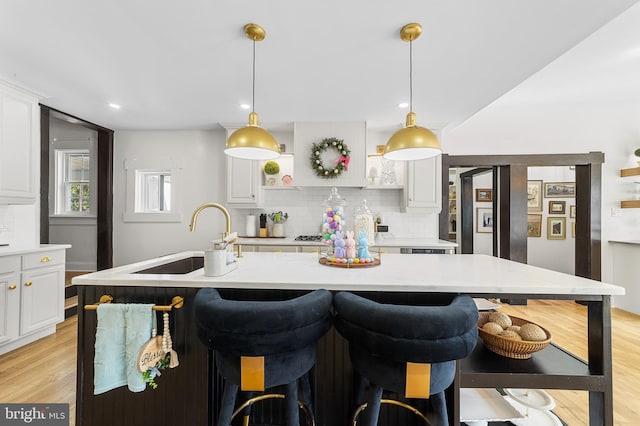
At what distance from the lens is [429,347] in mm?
988

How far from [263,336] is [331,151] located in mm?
3096

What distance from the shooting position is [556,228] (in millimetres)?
5156

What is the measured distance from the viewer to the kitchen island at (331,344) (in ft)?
4.29

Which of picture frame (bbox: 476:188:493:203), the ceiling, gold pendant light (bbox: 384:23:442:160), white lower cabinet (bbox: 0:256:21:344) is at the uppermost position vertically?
the ceiling

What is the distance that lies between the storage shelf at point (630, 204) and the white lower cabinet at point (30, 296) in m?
7.07

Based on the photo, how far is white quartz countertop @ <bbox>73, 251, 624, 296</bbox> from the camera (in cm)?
130

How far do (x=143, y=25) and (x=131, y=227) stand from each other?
3.31 metres

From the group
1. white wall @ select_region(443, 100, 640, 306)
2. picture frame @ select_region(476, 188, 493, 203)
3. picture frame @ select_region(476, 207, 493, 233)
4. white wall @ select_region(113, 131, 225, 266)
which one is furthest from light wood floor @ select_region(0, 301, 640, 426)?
picture frame @ select_region(476, 188, 493, 203)

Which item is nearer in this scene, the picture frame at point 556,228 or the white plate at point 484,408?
the white plate at point 484,408

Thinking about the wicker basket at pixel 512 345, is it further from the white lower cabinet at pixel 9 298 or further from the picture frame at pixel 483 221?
the picture frame at pixel 483 221

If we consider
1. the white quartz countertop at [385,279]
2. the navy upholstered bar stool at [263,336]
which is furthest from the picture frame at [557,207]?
the navy upholstered bar stool at [263,336]

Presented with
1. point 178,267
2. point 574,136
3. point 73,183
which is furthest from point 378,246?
point 73,183

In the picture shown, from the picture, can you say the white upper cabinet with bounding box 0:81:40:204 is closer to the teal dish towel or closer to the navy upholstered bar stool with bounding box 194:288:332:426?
the teal dish towel

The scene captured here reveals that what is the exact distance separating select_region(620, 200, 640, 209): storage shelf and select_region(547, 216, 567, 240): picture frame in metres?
1.04
